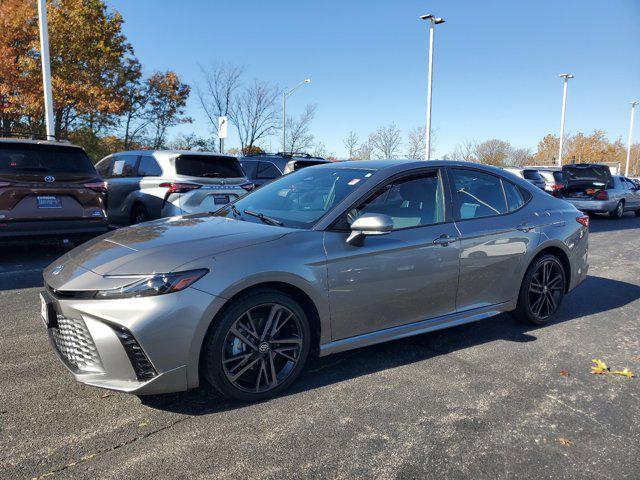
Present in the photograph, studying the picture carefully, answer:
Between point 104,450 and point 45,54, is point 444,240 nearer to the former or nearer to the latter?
point 104,450

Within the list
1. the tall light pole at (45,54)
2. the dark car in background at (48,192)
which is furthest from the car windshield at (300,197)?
the tall light pole at (45,54)

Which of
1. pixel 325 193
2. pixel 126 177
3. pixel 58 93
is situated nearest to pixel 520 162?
pixel 58 93

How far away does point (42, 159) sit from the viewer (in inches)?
272

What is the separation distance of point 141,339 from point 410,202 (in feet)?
7.45

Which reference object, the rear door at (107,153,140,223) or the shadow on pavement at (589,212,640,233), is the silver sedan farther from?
the shadow on pavement at (589,212,640,233)

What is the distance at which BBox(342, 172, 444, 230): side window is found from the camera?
12.2ft

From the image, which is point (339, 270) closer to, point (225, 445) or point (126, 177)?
point (225, 445)

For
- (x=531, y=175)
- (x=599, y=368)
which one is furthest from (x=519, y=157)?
(x=599, y=368)

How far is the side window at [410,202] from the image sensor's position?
372 centimetres

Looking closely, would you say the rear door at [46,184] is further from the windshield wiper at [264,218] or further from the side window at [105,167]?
the windshield wiper at [264,218]

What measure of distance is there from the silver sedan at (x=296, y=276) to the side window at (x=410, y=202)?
0.4 inches

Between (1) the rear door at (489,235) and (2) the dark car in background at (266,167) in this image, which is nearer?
(1) the rear door at (489,235)

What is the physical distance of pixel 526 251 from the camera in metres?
4.48

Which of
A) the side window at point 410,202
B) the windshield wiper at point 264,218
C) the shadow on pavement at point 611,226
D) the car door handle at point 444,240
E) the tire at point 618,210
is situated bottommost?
the shadow on pavement at point 611,226
